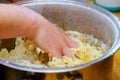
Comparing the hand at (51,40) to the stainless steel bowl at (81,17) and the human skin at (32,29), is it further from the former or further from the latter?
the stainless steel bowl at (81,17)

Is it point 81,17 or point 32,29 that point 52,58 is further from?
point 81,17

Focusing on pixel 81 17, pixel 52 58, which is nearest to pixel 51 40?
pixel 52 58

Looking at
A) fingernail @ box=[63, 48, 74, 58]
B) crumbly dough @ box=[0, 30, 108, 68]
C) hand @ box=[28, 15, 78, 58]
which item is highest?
hand @ box=[28, 15, 78, 58]

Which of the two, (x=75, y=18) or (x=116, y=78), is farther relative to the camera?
(x=75, y=18)

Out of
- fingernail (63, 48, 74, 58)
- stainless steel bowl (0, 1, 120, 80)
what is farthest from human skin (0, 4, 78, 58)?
stainless steel bowl (0, 1, 120, 80)

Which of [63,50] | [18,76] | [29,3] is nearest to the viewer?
[18,76]

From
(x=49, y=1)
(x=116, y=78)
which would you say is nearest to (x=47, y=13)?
(x=49, y=1)

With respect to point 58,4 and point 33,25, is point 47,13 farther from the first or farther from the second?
point 33,25

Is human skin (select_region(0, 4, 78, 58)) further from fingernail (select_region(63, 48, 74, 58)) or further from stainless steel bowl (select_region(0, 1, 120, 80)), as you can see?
stainless steel bowl (select_region(0, 1, 120, 80))

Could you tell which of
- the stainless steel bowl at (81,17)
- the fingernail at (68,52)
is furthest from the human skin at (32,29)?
the stainless steel bowl at (81,17)
